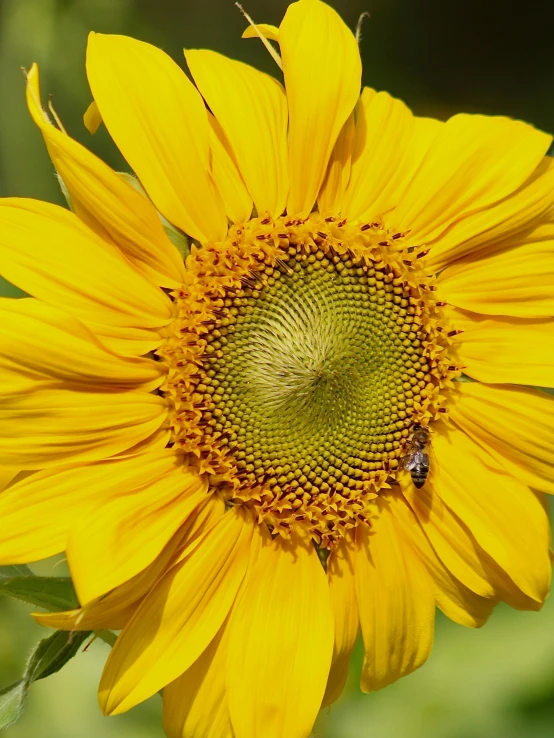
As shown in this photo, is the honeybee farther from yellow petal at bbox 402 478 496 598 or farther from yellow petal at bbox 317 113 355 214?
yellow petal at bbox 317 113 355 214

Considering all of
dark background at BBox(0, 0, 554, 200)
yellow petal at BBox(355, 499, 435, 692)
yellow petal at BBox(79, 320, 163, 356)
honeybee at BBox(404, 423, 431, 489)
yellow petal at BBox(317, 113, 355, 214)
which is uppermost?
dark background at BBox(0, 0, 554, 200)

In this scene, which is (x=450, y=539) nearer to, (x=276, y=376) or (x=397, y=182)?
(x=276, y=376)

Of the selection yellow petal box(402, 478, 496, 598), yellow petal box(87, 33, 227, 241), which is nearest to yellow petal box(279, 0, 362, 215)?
yellow petal box(87, 33, 227, 241)

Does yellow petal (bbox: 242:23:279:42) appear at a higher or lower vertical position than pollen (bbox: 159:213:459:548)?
higher

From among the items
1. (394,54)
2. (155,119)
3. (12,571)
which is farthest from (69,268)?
(394,54)

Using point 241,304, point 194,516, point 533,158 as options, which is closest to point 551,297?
point 533,158

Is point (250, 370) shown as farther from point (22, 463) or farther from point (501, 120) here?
point (501, 120)

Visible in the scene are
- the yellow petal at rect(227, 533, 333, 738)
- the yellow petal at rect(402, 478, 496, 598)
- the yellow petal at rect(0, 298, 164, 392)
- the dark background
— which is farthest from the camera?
Result: the dark background

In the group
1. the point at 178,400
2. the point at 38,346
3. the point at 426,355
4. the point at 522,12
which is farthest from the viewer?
the point at 522,12

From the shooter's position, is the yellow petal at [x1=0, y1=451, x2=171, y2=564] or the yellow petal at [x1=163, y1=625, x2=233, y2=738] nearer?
the yellow petal at [x1=0, y1=451, x2=171, y2=564]
